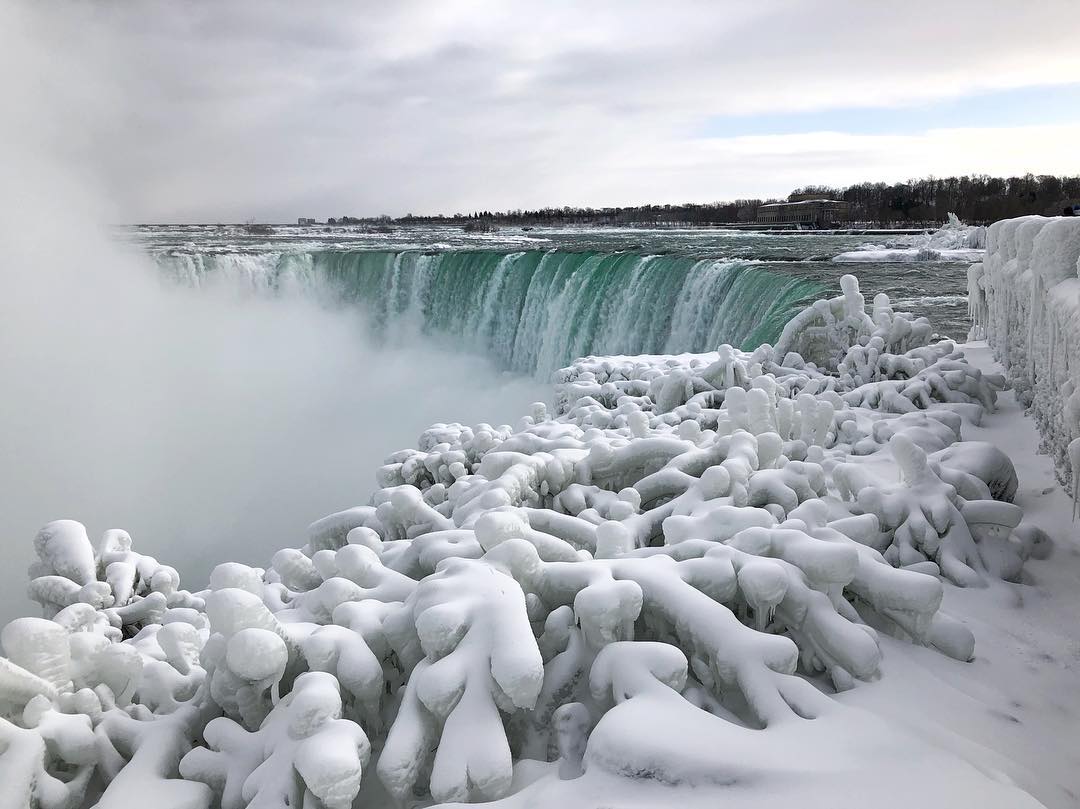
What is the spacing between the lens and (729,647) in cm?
221

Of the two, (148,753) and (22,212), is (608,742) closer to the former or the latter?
(148,753)

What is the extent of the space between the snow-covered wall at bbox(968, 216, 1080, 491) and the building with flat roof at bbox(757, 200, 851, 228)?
5516 centimetres

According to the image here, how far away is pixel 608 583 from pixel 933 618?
1304mm

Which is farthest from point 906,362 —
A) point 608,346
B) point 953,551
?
point 608,346

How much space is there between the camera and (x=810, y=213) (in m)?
62.4

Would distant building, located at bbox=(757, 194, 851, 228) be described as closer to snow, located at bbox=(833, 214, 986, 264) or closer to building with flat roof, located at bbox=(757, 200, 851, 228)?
building with flat roof, located at bbox=(757, 200, 851, 228)

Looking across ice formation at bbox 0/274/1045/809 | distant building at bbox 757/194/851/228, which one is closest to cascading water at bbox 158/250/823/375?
ice formation at bbox 0/274/1045/809

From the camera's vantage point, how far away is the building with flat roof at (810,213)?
196 feet

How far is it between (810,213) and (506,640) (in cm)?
6811

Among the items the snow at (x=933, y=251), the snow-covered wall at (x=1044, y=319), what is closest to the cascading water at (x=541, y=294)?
the snow-covered wall at (x=1044, y=319)

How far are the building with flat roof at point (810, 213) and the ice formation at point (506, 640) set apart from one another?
191 feet

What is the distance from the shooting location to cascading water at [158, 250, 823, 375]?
44.7 feet

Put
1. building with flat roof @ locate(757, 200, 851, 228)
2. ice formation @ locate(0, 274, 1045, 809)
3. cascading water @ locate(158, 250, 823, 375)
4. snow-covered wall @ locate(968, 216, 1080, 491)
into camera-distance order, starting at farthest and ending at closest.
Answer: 1. building with flat roof @ locate(757, 200, 851, 228)
2. cascading water @ locate(158, 250, 823, 375)
3. snow-covered wall @ locate(968, 216, 1080, 491)
4. ice formation @ locate(0, 274, 1045, 809)

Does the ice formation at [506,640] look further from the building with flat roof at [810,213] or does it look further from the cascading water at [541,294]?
the building with flat roof at [810,213]
